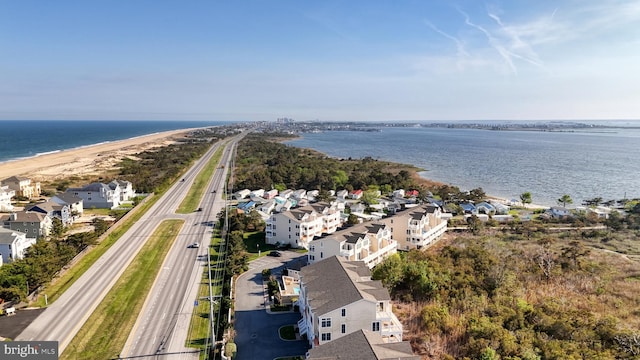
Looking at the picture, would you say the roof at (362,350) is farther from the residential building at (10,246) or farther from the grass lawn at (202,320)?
the residential building at (10,246)

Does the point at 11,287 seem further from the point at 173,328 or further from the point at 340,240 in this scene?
the point at 340,240

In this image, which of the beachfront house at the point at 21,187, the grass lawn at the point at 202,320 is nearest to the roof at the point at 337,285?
the grass lawn at the point at 202,320

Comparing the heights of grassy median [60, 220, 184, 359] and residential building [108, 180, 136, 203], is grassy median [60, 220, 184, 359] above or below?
below

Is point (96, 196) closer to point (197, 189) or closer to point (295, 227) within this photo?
point (197, 189)

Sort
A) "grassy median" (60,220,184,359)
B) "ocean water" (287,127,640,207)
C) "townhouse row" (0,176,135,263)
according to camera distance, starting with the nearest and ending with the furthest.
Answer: "grassy median" (60,220,184,359)
"townhouse row" (0,176,135,263)
"ocean water" (287,127,640,207)

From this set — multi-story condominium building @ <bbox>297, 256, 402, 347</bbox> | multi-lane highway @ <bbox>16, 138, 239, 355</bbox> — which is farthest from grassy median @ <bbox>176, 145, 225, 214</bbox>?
multi-story condominium building @ <bbox>297, 256, 402, 347</bbox>

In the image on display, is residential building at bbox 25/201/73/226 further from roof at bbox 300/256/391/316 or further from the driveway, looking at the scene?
roof at bbox 300/256/391/316
